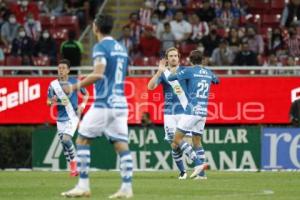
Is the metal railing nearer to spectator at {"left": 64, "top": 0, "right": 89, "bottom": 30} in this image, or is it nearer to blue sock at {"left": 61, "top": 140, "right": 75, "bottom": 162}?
spectator at {"left": 64, "top": 0, "right": 89, "bottom": 30}

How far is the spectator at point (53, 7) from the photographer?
32.0 metres

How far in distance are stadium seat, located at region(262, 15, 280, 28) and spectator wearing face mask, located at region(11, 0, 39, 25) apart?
6.84 metres

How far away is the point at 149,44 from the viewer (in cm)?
2909

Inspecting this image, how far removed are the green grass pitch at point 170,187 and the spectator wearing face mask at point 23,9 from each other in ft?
37.9

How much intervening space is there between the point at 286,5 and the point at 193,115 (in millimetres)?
12117

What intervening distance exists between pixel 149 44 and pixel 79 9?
3.81m

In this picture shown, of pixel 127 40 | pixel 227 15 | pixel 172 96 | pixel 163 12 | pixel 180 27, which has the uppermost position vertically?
pixel 163 12

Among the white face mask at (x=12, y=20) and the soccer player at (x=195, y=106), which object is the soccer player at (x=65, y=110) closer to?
the soccer player at (x=195, y=106)

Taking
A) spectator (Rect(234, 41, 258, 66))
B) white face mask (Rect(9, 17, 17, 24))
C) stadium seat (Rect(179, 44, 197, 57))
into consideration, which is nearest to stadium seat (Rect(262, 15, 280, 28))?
stadium seat (Rect(179, 44, 197, 57))

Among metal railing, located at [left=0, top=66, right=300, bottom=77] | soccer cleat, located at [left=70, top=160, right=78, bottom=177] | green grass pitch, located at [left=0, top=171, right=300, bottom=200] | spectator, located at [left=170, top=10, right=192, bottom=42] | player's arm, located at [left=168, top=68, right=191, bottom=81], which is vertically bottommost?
green grass pitch, located at [left=0, top=171, right=300, bottom=200]

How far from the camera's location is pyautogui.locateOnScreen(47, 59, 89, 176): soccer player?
68.7ft

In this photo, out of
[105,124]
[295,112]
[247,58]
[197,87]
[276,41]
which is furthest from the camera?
[276,41]

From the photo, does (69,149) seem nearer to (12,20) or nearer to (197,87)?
(197,87)

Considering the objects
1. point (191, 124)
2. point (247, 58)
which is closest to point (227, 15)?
point (247, 58)
